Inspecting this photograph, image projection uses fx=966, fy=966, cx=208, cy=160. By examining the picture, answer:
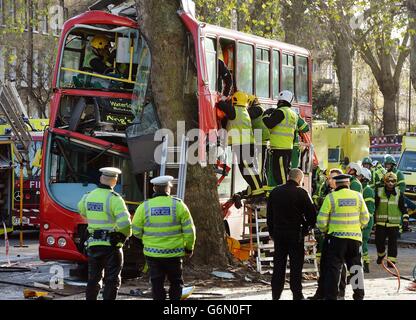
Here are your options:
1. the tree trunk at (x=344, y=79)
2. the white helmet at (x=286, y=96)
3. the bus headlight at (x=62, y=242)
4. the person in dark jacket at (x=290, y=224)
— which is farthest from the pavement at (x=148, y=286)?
the tree trunk at (x=344, y=79)

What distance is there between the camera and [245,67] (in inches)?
696

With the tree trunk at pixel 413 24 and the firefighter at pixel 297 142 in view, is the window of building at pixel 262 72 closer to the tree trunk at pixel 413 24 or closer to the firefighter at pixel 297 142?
the firefighter at pixel 297 142

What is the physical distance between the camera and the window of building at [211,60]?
630 inches

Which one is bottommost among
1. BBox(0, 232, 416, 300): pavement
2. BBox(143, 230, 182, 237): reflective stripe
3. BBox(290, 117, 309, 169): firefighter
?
BBox(0, 232, 416, 300): pavement

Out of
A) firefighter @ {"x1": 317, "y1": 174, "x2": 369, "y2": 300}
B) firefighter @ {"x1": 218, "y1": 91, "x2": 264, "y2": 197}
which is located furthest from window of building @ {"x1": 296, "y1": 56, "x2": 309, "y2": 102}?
firefighter @ {"x1": 317, "y1": 174, "x2": 369, "y2": 300}

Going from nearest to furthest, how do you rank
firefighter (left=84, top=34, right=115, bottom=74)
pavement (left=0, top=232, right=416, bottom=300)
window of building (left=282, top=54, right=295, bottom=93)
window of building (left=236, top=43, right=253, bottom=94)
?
pavement (left=0, top=232, right=416, bottom=300)
firefighter (left=84, top=34, right=115, bottom=74)
window of building (left=236, top=43, right=253, bottom=94)
window of building (left=282, top=54, right=295, bottom=93)

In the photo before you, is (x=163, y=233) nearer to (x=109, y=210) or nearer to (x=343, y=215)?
(x=109, y=210)

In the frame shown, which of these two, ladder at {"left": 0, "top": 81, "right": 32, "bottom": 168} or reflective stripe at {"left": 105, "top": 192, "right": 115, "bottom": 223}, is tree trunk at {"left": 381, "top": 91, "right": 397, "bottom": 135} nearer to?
ladder at {"left": 0, "top": 81, "right": 32, "bottom": 168}

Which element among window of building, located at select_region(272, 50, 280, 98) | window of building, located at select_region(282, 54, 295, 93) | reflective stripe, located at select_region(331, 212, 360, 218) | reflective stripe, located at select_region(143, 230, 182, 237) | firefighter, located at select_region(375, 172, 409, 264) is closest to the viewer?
reflective stripe, located at select_region(143, 230, 182, 237)

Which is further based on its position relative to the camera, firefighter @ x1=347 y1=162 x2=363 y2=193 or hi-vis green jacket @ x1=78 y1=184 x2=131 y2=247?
firefighter @ x1=347 y1=162 x2=363 y2=193

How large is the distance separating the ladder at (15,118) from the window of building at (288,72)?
18.5 ft

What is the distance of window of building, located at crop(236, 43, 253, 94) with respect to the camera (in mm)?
17438

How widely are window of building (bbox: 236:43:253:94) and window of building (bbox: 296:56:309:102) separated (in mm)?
2392
